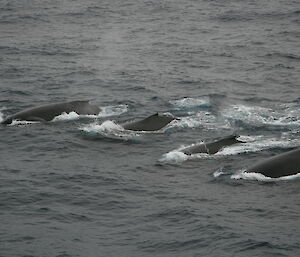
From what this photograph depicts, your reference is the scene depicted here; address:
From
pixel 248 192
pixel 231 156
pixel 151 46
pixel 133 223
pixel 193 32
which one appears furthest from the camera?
pixel 193 32

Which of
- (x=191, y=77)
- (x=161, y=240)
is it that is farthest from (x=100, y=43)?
(x=161, y=240)

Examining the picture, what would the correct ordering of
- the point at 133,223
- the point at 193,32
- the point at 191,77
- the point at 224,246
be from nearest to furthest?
the point at 224,246, the point at 133,223, the point at 191,77, the point at 193,32

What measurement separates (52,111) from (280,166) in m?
14.6

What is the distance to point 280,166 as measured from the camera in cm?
3219

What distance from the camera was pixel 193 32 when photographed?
7250 cm

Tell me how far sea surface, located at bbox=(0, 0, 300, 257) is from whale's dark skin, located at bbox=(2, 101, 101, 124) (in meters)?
0.61

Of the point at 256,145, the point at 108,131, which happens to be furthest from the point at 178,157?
the point at 108,131

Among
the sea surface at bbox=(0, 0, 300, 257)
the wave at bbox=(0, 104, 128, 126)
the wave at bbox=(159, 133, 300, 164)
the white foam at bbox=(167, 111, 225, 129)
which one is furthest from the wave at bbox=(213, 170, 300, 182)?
the wave at bbox=(0, 104, 128, 126)

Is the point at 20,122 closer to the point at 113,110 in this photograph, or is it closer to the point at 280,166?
the point at 113,110

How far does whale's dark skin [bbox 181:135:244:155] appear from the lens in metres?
35.4

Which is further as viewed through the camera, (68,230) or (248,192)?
(248,192)

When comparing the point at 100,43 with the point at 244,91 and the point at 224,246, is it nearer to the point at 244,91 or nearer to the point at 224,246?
the point at 244,91

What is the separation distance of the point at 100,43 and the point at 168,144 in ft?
104

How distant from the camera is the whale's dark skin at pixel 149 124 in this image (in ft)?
129
